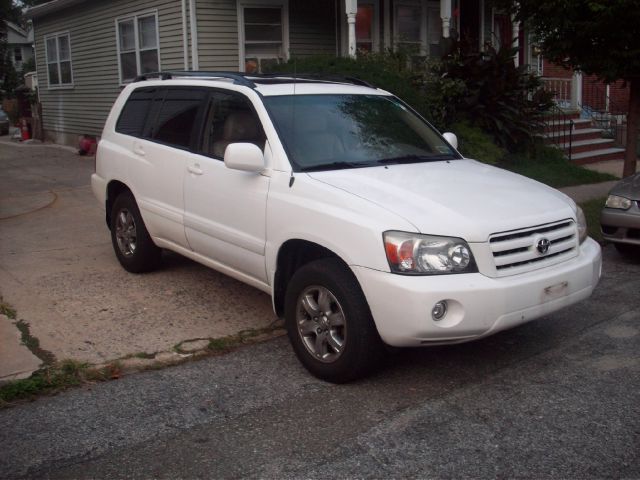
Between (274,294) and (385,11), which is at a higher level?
(385,11)

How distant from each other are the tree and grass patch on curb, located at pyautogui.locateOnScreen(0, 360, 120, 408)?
6808 millimetres

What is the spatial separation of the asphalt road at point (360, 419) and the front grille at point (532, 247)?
0.75m

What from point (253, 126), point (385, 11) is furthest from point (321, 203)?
point (385, 11)

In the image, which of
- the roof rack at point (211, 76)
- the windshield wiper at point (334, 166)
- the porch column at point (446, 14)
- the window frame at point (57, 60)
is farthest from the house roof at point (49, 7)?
the windshield wiper at point (334, 166)

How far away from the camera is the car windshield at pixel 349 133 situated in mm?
5305

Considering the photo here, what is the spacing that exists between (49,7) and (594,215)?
1583cm

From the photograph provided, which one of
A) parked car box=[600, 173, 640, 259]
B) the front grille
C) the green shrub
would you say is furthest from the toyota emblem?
the green shrub

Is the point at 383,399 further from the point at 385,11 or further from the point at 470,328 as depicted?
the point at 385,11

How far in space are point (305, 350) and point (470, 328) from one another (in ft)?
3.67

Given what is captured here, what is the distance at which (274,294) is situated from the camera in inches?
205

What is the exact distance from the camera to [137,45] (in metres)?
16.5

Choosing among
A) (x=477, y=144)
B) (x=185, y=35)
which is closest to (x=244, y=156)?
(x=477, y=144)

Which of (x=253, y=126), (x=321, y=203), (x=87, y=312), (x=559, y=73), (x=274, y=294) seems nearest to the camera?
(x=321, y=203)

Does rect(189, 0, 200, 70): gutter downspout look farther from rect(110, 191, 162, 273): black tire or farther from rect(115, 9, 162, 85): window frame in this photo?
rect(110, 191, 162, 273): black tire
